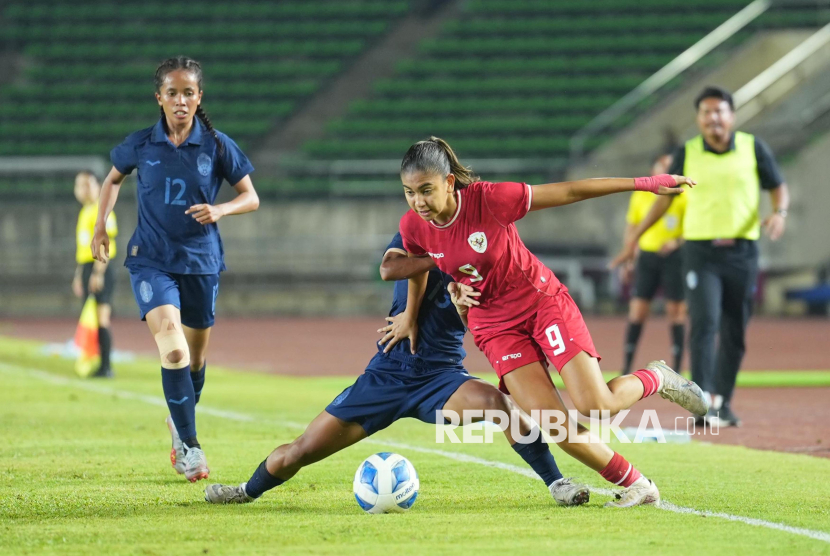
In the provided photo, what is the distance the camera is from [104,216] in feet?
21.9

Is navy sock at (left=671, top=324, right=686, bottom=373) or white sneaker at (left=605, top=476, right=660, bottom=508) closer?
white sneaker at (left=605, top=476, right=660, bottom=508)

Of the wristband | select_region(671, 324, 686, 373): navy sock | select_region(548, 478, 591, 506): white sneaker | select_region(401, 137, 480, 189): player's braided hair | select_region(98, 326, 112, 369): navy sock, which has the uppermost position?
select_region(401, 137, 480, 189): player's braided hair

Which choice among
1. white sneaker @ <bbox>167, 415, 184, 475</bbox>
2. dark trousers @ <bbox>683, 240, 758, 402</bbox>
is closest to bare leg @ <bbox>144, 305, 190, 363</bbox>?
white sneaker @ <bbox>167, 415, 184, 475</bbox>

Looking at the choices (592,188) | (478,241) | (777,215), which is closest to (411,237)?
(478,241)

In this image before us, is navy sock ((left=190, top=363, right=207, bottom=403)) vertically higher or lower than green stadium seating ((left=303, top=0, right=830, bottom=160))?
lower

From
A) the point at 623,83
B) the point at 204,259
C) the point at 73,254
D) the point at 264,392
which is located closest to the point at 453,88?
the point at 623,83

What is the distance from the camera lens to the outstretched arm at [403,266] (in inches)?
203

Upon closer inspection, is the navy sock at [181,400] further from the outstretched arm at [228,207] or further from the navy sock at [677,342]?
the navy sock at [677,342]

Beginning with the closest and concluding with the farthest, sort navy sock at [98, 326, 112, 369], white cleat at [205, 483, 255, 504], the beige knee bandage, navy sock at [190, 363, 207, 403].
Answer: white cleat at [205, 483, 255, 504] < the beige knee bandage < navy sock at [190, 363, 207, 403] < navy sock at [98, 326, 112, 369]

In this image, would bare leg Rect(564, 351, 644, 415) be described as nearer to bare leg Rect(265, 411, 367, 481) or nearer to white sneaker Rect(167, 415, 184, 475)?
bare leg Rect(265, 411, 367, 481)

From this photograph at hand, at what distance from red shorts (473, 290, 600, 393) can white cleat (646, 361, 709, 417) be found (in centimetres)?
53

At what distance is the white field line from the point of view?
4.82 metres

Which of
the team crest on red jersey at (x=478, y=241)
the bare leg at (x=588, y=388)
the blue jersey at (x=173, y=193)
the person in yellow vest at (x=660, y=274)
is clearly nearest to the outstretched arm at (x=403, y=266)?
the team crest on red jersey at (x=478, y=241)

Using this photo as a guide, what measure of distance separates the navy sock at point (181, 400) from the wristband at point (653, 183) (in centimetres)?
275
